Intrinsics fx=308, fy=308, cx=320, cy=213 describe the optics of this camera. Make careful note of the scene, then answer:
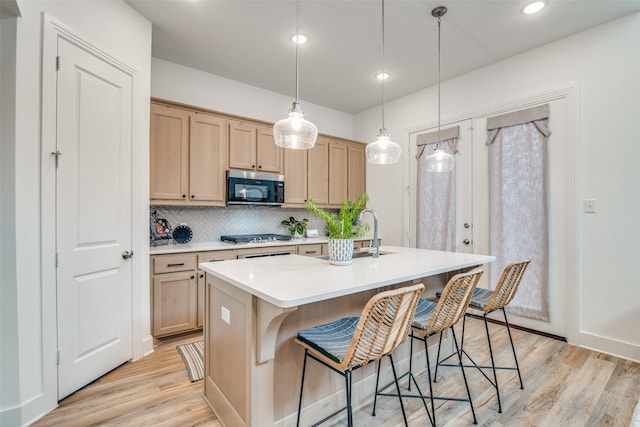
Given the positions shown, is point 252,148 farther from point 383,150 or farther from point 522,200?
point 522,200

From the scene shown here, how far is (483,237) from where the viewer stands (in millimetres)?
3555

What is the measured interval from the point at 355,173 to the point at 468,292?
11.0ft

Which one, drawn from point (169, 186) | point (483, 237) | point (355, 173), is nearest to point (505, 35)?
point (483, 237)

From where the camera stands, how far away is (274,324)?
143 cm

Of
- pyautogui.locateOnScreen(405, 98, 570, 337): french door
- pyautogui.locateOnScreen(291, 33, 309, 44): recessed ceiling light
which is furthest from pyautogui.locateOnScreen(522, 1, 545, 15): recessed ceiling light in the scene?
pyautogui.locateOnScreen(291, 33, 309, 44): recessed ceiling light

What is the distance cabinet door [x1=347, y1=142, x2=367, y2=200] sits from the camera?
15.9 ft

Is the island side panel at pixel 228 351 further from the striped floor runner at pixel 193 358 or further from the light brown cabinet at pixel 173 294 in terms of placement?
the light brown cabinet at pixel 173 294

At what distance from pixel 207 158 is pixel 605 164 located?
3.83 m

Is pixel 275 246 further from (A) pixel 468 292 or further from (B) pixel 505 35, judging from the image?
(B) pixel 505 35

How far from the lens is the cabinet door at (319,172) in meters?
4.34

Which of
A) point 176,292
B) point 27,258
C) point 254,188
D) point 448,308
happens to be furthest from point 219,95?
point 448,308

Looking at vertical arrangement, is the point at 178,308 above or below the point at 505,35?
below

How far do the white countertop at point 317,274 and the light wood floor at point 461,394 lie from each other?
0.88 metres

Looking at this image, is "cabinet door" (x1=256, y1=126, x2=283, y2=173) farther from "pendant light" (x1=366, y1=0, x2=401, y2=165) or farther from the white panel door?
"pendant light" (x1=366, y1=0, x2=401, y2=165)
